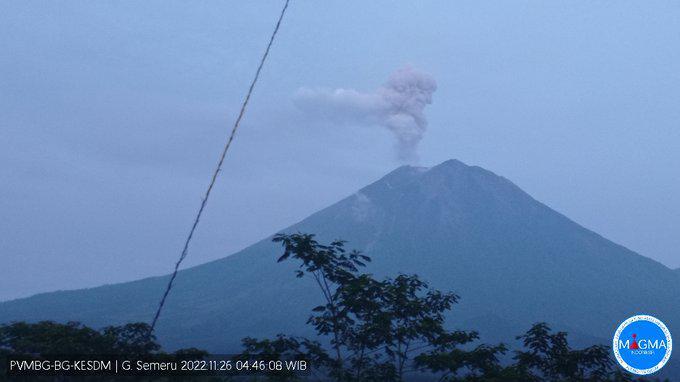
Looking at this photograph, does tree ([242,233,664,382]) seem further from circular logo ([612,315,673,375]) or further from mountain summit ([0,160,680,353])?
mountain summit ([0,160,680,353])

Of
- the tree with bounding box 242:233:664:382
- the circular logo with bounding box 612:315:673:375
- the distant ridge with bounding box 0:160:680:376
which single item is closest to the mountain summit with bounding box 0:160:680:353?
the distant ridge with bounding box 0:160:680:376

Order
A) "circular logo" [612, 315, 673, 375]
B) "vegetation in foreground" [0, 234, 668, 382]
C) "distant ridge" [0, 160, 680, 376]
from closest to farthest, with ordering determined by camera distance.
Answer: "vegetation in foreground" [0, 234, 668, 382] → "circular logo" [612, 315, 673, 375] → "distant ridge" [0, 160, 680, 376]

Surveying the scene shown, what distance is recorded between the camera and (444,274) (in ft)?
418

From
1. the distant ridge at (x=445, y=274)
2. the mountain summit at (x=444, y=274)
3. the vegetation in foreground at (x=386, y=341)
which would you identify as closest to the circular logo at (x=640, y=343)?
the vegetation in foreground at (x=386, y=341)

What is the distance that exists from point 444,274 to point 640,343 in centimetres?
11686

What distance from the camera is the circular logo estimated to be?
37.7 ft

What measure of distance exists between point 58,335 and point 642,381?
8389 mm

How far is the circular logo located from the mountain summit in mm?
88344

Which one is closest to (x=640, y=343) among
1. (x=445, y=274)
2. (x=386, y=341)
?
(x=386, y=341)

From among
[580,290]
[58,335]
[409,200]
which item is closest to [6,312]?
[409,200]

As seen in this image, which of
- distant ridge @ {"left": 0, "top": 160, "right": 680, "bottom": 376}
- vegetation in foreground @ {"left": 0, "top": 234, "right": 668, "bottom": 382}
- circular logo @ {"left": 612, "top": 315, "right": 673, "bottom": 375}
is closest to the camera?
vegetation in foreground @ {"left": 0, "top": 234, "right": 668, "bottom": 382}

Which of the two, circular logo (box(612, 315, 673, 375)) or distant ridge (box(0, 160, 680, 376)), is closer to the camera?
circular logo (box(612, 315, 673, 375))

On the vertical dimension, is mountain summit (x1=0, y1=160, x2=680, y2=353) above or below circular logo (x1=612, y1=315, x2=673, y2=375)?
above

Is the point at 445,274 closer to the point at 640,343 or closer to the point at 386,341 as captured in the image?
the point at 640,343
